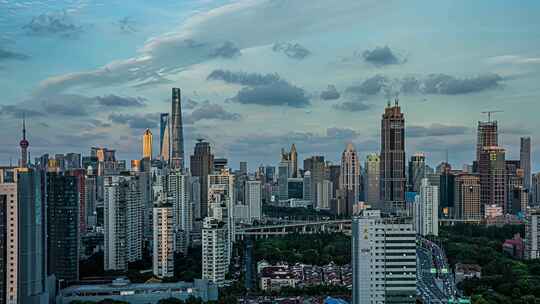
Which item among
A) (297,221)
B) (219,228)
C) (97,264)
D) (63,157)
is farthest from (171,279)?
(297,221)

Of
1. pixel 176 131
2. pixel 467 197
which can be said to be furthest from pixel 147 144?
pixel 467 197

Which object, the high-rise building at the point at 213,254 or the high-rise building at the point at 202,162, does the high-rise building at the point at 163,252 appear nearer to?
the high-rise building at the point at 213,254

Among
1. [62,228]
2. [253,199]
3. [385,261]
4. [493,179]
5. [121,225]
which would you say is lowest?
[253,199]

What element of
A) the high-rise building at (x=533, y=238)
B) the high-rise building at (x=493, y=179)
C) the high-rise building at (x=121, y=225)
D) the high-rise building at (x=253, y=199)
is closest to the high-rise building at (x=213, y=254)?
the high-rise building at (x=121, y=225)

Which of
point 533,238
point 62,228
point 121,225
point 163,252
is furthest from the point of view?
point 533,238

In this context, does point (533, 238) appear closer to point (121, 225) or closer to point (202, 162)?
point (121, 225)

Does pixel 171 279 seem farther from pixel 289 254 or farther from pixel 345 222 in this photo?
pixel 345 222
